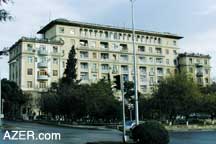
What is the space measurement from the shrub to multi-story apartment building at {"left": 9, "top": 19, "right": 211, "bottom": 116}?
77603 mm

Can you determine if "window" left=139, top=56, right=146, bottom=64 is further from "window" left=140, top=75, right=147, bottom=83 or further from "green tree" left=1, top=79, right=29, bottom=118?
"green tree" left=1, top=79, right=29, bottom=118

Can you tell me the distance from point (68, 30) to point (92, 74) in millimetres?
13097

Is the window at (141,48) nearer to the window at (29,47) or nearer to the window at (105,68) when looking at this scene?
the window at (105,68)

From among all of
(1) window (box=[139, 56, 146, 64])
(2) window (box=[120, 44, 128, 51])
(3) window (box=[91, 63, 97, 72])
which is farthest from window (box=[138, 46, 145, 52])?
(3) window (box=[91, 63, 97, 72])

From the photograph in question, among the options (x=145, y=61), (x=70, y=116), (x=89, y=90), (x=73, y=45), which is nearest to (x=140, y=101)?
(x=89, y=90)

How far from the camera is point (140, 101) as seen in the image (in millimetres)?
68812

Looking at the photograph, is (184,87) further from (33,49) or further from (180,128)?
(33,49)

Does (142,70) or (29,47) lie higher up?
(29,47)

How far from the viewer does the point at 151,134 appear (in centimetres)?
1980

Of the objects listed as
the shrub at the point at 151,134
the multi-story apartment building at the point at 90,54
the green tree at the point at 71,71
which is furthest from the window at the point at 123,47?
the shrub at the point at 151,134

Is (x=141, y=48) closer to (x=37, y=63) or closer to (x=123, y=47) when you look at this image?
(x=123, y=47)

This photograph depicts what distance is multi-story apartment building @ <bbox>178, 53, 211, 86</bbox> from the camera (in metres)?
123

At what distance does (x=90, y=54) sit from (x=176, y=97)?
52319mm

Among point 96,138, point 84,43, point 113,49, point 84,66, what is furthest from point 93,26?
point 96,138
